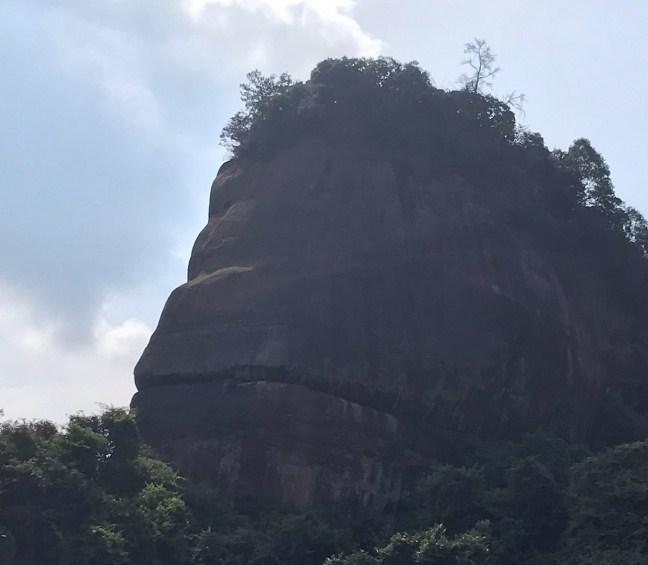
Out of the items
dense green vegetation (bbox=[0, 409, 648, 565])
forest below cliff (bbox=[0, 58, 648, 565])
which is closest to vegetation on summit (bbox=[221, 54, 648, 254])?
forest below cliff (bbox=[0, 58, 648, 565])

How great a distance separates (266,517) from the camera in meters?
29.9

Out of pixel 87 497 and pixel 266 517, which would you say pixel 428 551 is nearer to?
pixel 266 517

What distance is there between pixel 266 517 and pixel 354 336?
563 centimetres

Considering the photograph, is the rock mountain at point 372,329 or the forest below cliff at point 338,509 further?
the rock mountain at point 372,329

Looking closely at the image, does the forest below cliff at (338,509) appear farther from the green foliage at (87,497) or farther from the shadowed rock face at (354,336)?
the shadowed rock face at (354,336)

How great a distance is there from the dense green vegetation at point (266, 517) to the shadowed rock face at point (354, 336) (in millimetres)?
1460

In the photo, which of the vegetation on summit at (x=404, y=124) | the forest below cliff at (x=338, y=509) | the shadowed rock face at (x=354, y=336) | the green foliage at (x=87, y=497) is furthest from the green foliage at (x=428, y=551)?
the vegetation on summit at (x=404, y=124)

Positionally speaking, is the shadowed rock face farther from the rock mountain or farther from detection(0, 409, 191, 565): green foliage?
detection(0, 409, 191, 565): green foliage

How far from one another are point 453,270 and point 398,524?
8382 mm

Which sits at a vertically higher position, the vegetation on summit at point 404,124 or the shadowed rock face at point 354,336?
the vegetation on summit at point 404,124

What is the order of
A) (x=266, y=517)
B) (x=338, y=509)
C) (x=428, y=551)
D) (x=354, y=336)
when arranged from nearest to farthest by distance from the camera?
(x=428, y=551), (x=266, y=517), (x=338, y=509), (x=354, y=336)

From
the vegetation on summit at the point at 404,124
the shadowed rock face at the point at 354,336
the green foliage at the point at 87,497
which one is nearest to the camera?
the green foliage at the point at 87,497

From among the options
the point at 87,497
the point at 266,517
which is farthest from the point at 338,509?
the point at 87,497

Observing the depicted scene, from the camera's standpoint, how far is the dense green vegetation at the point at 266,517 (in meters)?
27.0
